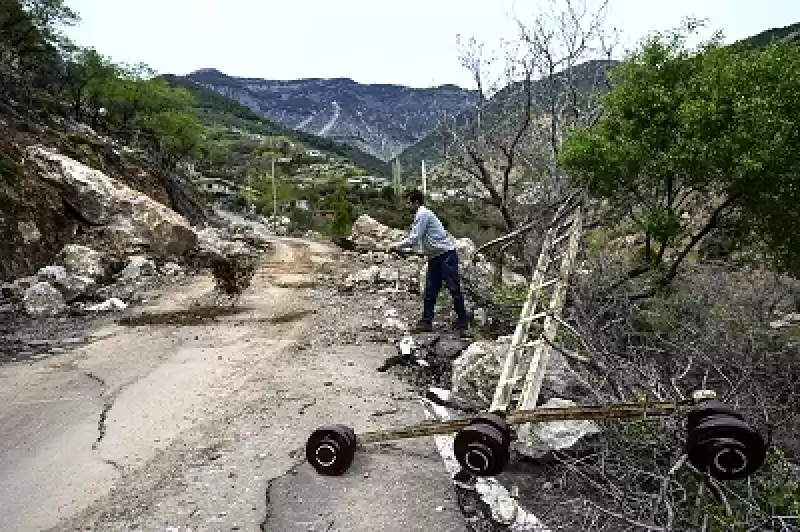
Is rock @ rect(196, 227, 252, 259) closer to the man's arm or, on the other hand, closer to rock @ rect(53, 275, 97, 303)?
rock @ rect(53, 275, 97, 303)

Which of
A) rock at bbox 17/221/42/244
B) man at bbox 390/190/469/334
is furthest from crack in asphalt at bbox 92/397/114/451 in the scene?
rock at bbox 17/221/42/244

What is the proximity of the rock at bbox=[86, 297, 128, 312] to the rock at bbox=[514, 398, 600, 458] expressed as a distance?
6928 millimetres

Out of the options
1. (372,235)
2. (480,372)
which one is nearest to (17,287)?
(480,372)

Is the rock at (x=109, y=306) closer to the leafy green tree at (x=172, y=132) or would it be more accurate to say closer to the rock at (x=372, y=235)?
the rock at (x=372, y=235)

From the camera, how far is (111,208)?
1217 centimetres

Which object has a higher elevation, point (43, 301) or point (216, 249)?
point (43, 301)

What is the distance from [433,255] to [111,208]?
795cm

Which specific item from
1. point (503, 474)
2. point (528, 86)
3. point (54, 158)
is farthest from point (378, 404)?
point (54, 158)

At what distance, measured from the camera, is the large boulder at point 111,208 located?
464 inches

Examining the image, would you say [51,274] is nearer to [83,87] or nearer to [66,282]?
[66,282]

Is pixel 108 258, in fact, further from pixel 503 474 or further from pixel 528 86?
pixel 503 474

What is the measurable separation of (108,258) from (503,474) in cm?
940

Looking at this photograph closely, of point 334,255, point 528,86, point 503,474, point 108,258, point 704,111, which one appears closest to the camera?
point 503,474

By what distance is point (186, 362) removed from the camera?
20.5ft
